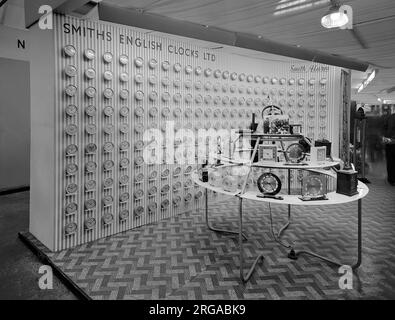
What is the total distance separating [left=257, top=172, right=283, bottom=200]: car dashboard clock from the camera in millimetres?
3359

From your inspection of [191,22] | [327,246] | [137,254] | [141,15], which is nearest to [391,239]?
[327,246]

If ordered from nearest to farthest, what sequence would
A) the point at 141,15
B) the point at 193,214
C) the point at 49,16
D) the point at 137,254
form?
the point at 49,16 < the point at 137,254 < the point at 141,15 < the point at 193,214

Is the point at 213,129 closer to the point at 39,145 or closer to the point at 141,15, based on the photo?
the point at 141,15

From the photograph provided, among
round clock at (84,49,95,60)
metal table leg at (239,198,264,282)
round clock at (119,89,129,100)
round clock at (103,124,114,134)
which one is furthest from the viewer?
round clock at (119,89,129,100)

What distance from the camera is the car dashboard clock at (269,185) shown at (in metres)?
3.36

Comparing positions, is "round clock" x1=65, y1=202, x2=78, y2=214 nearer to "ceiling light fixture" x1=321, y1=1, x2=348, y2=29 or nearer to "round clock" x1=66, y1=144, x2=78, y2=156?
"round clock" x1=66, y1=144, x2=78, y2=156

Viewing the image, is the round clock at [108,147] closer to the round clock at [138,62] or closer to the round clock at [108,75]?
the round clock at [108,75]

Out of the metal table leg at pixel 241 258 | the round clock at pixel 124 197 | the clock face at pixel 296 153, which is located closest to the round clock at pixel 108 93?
the round clock at pixel 124 197

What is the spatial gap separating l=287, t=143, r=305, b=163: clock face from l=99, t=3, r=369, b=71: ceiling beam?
7.85 feet

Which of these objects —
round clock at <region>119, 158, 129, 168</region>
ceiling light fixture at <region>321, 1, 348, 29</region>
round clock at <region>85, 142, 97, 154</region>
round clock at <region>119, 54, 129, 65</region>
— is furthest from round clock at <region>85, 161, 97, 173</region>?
ceiling light fixture at <region>321, 1, 348, 29</region>

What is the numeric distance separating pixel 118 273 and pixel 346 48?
5.60 meters

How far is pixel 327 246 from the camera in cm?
427

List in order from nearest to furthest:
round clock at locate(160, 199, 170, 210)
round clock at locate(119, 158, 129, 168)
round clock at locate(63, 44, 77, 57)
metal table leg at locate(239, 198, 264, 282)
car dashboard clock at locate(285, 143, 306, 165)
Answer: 1. metal table leg at locate(239, 198, 264, 282)
2. car dashboard clock at locate(285, 143, 306, 165)
3. round clock at locate(63, 44, 77, 57)
4. round clock at locate(119, 158, 129, 168)
5. round clock at locate(160, 199, 170, 210)

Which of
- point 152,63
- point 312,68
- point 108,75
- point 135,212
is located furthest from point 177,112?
point 312,68
